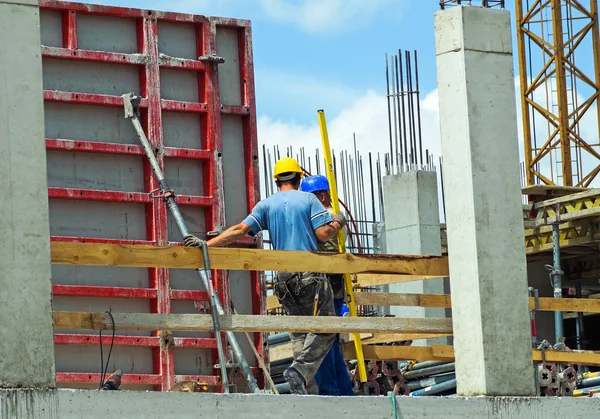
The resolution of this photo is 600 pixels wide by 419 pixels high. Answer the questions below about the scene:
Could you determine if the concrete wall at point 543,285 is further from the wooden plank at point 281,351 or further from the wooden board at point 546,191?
the wooden plank at point 281,351

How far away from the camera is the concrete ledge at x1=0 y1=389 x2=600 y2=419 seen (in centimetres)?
673

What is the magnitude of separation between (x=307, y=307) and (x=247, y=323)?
1471 mm

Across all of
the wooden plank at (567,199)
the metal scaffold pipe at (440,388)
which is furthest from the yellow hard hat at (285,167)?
the wooden plank at (567,199)

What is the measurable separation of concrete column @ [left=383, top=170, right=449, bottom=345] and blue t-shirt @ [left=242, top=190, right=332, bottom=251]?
838cm

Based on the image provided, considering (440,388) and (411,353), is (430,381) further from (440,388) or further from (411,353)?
(411,353)

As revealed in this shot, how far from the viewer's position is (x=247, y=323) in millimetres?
7684

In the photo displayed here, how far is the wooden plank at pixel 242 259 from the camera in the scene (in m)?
7.41

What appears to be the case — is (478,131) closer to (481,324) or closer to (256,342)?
(481,324)

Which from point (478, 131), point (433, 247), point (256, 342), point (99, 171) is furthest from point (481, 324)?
point (433, 247)

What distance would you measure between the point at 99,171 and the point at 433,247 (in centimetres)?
761

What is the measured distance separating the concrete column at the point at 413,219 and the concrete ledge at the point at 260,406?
30.2 feet

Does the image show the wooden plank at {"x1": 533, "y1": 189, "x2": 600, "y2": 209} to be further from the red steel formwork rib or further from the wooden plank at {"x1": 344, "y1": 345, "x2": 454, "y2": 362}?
the wooden plank at {"x1": 344, "y1": 345, "x2": 454, "y2": 362}

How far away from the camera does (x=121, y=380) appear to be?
33.8 ft

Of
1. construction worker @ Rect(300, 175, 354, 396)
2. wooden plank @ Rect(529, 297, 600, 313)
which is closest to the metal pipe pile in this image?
construction worker @ Rect(300, 175, 354, 396)
